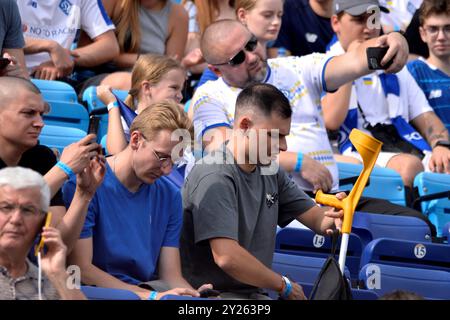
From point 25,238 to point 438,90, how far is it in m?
4.62

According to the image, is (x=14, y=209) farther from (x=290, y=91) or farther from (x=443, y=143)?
(x=443, y=143)

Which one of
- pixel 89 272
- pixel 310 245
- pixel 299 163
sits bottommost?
pixel 310 245

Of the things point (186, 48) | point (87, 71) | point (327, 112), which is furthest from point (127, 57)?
point (327, 112)

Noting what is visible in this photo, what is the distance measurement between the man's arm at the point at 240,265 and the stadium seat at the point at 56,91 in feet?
6.69

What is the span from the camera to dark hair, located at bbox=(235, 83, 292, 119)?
464cm

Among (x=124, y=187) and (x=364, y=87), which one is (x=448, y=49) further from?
(x=124, y=187)

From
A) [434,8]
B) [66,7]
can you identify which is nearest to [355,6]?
[434,8]

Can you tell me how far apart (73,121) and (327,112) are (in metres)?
1.72

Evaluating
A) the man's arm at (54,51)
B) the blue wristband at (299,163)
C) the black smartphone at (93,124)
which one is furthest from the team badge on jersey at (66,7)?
the blue wristband at (299,163)

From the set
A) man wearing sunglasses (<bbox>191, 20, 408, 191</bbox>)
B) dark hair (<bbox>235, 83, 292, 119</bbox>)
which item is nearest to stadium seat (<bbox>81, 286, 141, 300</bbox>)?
dark hair (<bbox>235, 83, 292, 119</bbox>)

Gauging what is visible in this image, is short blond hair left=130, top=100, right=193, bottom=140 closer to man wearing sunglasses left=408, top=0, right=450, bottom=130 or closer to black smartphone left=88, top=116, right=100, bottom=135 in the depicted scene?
black smartphone left=88, top=116, right=100, bottom=135

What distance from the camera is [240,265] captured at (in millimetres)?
4383

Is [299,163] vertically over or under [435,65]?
under

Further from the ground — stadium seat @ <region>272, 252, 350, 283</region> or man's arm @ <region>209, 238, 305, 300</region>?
man's arm @ <region>209, 238, 305, 300</region>
